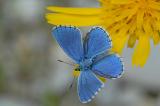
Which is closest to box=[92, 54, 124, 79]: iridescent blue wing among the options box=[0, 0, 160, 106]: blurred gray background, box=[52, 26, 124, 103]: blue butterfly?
box=[52, 26, 124, 103]: blue butterfly

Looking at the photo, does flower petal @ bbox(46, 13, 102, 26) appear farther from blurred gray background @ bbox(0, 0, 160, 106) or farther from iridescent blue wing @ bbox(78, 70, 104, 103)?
blurred gray background @ bbox(0, 0, 160, 106)

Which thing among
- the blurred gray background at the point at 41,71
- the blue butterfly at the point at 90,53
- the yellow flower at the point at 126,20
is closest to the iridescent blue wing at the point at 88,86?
the blue butterfly at the point at 90,53

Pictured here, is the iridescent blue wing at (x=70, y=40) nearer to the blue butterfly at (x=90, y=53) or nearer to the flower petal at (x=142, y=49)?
the blue butterfly at (x=90, y=53)

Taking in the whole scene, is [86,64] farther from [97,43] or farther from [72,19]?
[72,19]

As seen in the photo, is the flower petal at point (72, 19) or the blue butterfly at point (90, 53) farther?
the flower petal at point (72, 19)

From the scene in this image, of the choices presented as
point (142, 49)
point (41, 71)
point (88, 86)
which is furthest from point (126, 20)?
point (41, 71)
